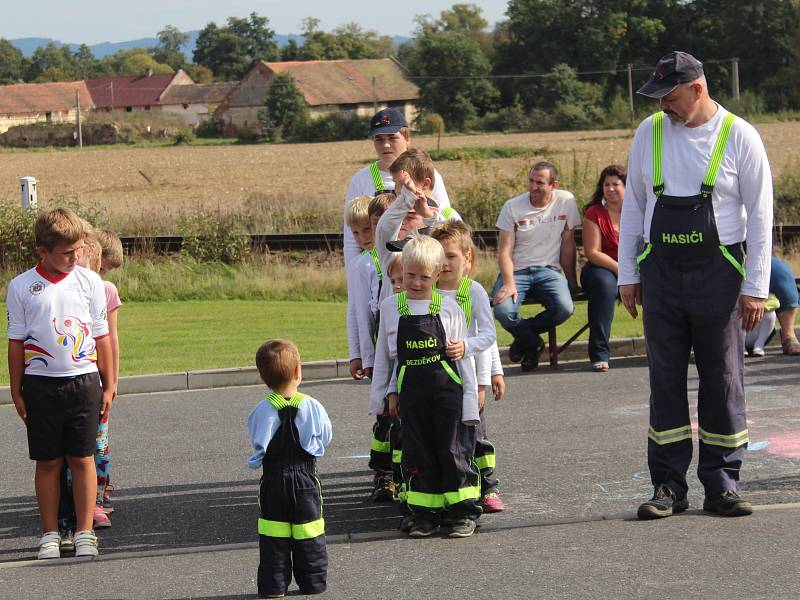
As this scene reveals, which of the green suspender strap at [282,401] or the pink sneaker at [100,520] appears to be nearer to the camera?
the green suspender strap at [282,401]

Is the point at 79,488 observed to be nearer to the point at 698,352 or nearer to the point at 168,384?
the point at 698,352

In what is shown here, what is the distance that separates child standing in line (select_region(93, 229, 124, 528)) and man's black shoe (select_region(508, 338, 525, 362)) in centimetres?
489

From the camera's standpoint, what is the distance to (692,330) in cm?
637

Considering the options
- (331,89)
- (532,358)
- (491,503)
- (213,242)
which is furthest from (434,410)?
(331,89)

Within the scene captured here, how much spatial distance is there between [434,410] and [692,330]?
1.37 metres

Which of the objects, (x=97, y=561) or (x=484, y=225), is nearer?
(x=97, y=561)

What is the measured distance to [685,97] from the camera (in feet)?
20.1

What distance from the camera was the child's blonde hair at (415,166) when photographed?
21.5 feet

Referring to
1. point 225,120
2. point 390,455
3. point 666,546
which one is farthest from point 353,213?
point 225,120

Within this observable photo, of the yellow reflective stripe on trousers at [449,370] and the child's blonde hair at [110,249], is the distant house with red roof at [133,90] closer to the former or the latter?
the child's blonde hair at [110,249]

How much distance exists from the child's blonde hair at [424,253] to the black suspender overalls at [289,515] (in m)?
1.00

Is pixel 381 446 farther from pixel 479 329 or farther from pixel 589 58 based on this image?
pixel 589 58

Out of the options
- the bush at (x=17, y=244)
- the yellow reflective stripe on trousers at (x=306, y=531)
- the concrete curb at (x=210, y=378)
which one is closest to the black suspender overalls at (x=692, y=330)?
the yellow reflective stripe on trousers at (x=306, y=531)

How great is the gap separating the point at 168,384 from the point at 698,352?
5.91 m
